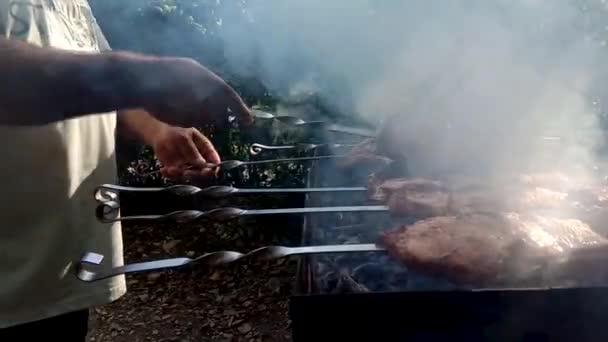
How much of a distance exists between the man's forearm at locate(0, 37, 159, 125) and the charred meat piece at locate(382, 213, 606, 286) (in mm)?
938

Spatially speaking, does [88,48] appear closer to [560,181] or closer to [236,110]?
[236,110]

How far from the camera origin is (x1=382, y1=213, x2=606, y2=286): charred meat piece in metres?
1.82

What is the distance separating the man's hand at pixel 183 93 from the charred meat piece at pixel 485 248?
70cm

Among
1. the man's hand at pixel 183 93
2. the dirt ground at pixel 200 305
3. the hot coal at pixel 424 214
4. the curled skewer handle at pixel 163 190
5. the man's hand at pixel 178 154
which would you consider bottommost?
the dirt ground at pixel 200 305

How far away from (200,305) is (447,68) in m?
2.22

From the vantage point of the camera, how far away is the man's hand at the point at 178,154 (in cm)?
232

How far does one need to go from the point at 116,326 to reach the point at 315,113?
1942mm

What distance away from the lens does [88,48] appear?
204 centimetres

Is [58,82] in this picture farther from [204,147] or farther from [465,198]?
[465,198]

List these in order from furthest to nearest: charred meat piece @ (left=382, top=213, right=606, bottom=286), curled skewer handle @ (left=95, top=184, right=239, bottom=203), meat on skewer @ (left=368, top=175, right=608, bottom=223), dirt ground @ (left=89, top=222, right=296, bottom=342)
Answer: dirt ground @ (left=89, top=222, right=296, bottom=342)
meat on skewer @ (left=368, top=175, right=608, bottom=223)
curled skewer handle @ (left=95, top=184, right=239, bottom=203)
charred meat piece @ (left=382, top=213, right=606, bottom=286)

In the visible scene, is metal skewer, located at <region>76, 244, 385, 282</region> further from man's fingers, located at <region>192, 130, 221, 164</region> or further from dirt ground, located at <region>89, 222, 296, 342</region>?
dirt ground, located at <region>89, 222, 296, 342</region>

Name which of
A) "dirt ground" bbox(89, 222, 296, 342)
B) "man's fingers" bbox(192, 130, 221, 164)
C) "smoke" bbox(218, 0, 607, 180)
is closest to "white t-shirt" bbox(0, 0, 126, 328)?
"man's fingers" bbox(192, 130, 221, 164)

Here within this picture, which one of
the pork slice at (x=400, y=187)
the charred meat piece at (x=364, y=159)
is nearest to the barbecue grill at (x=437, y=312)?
the pork slice at (x=400, y=187)

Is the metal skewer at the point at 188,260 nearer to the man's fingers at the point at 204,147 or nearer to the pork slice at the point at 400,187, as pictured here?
the pork slice at the point at 400,187
